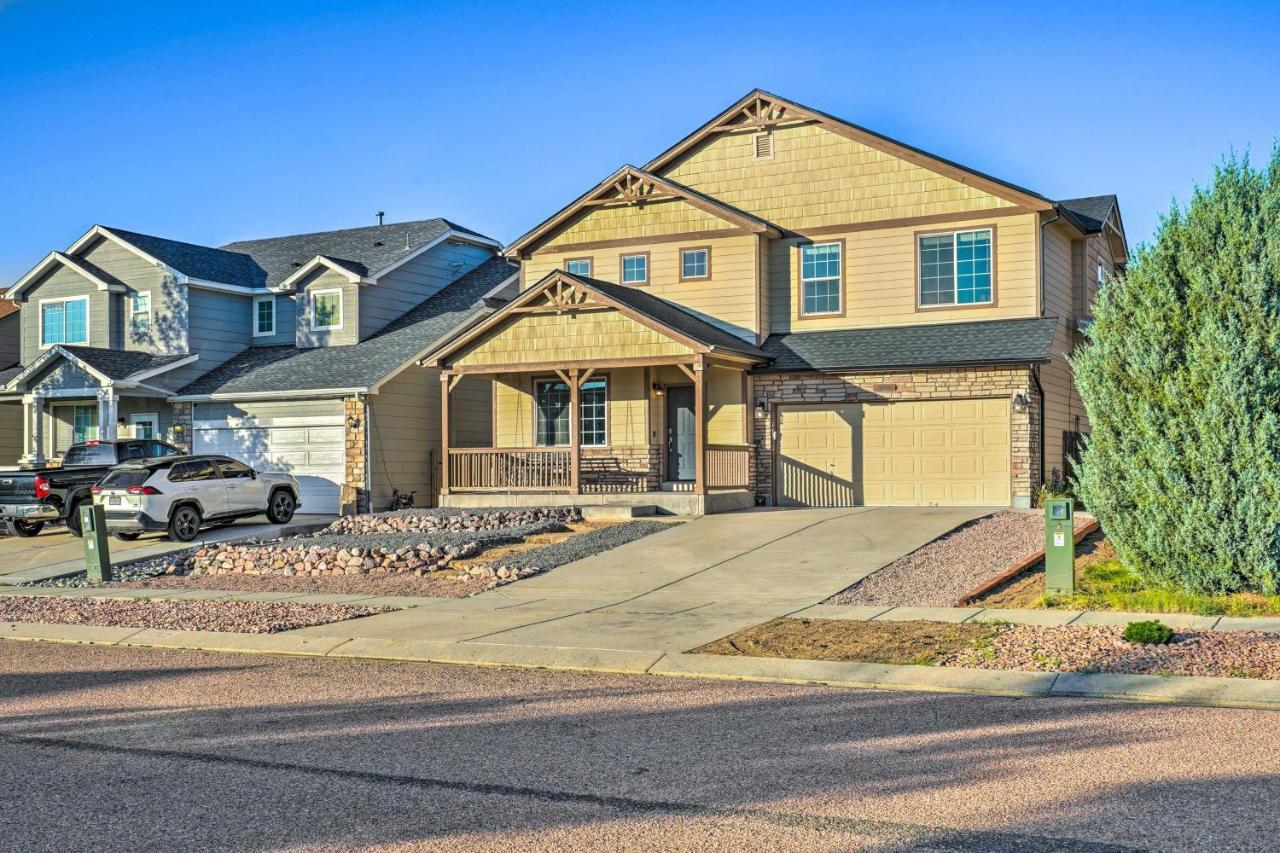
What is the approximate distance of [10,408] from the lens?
110 feet

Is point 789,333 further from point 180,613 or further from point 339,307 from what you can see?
point 180,613

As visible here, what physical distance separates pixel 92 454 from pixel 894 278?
54.2ft

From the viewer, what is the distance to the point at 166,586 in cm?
1767

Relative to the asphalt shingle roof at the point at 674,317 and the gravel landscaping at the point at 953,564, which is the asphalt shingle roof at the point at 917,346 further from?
the gravel landscaping at the point at 953,564

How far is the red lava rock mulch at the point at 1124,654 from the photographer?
31.7 ft

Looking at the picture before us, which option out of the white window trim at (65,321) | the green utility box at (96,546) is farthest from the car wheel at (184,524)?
the white window trim at (65,321)

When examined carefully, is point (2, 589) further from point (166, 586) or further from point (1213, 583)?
point (1213, 583)

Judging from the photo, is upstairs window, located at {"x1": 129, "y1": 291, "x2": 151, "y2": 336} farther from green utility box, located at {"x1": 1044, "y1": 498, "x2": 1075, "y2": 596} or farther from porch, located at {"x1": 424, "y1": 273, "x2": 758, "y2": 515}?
green utility box, located at {"x1": 1044, "y1": 498, "x2": 1075, "y2": 596}

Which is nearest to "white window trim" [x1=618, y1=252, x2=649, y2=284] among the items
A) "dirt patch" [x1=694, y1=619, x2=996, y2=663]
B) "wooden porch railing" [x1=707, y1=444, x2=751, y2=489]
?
"wooden porch railing" [x1=707, y1=444, x2=751, y2=489]

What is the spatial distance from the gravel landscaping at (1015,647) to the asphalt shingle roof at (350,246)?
72.4 feet

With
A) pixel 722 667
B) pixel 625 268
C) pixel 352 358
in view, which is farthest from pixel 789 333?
pixel 722 667

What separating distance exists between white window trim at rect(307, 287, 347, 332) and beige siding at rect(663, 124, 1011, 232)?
30.0ft

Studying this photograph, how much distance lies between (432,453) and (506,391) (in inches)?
112

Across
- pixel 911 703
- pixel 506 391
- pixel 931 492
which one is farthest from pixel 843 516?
pixel 911 703
